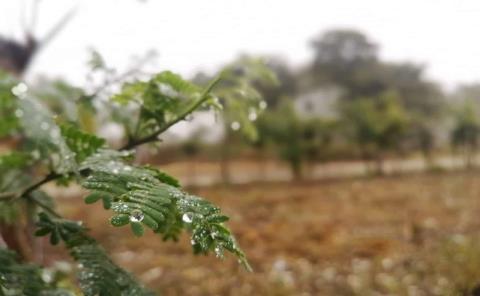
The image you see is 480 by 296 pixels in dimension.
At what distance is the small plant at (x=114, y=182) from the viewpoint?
0.57m

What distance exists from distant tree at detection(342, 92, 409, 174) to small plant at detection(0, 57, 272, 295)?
18.6 metres

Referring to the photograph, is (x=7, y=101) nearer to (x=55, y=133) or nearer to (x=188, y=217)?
(x=55, y=133)

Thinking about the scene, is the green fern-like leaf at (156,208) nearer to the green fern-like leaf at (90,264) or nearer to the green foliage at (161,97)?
the green fern-like leaf at (90,264)

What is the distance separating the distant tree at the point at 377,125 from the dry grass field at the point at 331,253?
10.5 m

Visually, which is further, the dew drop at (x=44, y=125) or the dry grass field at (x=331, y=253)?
A: the dry grass field at (x=331, y=253)

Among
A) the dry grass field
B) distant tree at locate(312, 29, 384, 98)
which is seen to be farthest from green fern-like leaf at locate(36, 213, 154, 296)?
distant tree at locate(312, 29, 384, 98)

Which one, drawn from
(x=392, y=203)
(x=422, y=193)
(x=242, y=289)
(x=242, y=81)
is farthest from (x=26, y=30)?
(x=422, y=193)

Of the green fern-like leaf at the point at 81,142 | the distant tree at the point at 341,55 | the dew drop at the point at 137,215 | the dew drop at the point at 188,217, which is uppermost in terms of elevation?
the distant tree at the point at 341,55

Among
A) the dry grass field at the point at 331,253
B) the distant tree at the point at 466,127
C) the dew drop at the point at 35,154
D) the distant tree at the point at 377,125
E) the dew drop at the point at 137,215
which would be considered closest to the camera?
the dew drop at the point at 137,215

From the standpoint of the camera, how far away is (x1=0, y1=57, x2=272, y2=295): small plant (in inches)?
22.6

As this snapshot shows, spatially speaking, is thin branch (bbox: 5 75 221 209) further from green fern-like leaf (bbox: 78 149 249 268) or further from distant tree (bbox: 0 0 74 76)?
distant tree (bbox: 0 0 74 76)

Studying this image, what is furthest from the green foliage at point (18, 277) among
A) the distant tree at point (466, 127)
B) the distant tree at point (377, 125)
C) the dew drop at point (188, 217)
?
the distant tree at point (466, 127)

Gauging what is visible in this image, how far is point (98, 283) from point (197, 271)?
3696 mm

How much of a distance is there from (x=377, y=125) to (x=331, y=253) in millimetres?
15172
